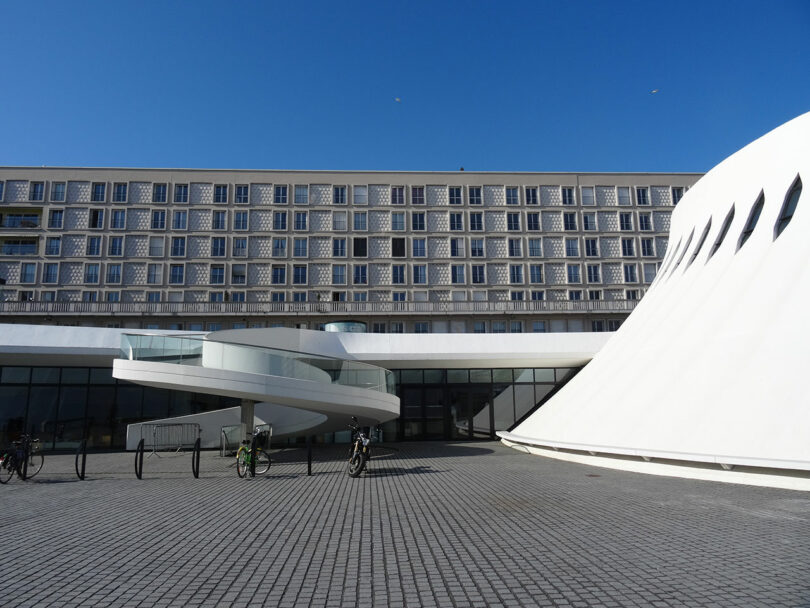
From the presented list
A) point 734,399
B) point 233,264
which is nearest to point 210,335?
point 734,399

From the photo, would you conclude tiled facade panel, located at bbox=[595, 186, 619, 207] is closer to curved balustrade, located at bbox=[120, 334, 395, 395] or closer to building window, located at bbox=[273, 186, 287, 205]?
building window, located at bbox=[273, 186, 287, 205]

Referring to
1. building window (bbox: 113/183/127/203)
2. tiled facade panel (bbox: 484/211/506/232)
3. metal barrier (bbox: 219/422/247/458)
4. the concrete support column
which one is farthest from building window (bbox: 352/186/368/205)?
the concrete support column

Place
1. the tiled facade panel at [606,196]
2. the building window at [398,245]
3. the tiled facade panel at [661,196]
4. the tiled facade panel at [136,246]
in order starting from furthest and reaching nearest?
the tiled facade panel at [661,196]
the tiled facade panel at [606,196]
the building window at [398,245]
the tiled facade panel at [136,246]

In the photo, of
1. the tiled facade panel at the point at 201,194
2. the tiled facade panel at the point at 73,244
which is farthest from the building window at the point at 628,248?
the tiled facade panel at the point at 73,244

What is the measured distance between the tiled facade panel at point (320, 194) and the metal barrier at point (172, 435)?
24.6m

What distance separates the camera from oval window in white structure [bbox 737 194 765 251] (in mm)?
15987

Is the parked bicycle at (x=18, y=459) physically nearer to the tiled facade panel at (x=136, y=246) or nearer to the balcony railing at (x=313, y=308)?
the balcony railing at (x=313, y=308)

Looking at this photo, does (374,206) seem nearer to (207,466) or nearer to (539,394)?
(539,394)

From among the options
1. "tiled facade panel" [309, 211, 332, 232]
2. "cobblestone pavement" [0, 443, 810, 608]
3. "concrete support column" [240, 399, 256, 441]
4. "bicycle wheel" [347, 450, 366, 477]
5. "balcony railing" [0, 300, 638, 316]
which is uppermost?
"tiled facade panel" [309, 211, 332, 232]

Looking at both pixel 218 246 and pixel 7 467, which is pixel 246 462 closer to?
pixel 7 467

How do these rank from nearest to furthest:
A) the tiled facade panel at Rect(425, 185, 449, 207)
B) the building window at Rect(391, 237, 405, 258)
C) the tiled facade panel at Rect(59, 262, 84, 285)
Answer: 1. the tiled facade panel at Rect(59, 262, 84, 285)
2. the building window at Rect(391, 237, 405, 258)
3. the tiled facade panel at Rect(425, 185, 449, 207)

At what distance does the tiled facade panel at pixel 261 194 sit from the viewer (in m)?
43.7

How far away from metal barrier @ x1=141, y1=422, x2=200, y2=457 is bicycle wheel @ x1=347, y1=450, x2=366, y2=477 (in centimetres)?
1066

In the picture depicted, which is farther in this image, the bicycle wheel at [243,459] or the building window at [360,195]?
the building window at [360,195]
